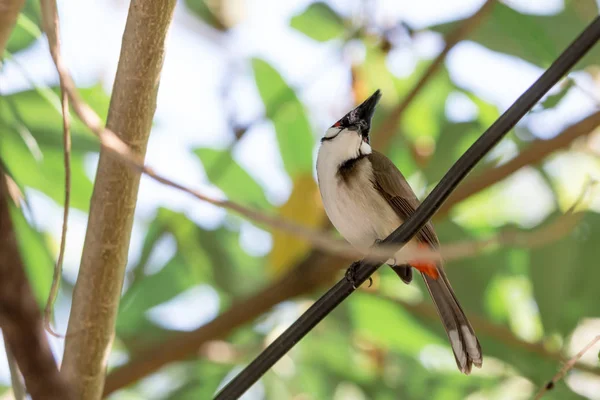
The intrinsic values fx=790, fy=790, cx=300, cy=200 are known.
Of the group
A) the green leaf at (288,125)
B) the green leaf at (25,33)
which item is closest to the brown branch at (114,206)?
the green leaf at (25,33)

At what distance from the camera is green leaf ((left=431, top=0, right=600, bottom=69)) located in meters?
2.96

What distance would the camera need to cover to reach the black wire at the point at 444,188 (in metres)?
1.07

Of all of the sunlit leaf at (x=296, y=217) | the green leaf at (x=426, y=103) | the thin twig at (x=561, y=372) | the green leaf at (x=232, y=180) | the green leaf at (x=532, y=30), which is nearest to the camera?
the thin twig at (x=561, y=372)

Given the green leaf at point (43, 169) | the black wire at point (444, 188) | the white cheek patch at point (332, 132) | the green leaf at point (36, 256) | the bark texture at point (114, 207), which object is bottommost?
the black wire at point (444, 188)

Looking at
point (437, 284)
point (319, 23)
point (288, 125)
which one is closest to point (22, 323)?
point (437, 284)

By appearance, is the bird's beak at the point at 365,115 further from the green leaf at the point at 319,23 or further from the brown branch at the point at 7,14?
the brown branch at the point at 7,14

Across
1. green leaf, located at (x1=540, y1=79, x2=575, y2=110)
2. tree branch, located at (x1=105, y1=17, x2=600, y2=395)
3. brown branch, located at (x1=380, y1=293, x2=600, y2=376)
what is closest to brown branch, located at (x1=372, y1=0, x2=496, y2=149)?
green leaf, located at (x1=540, y1=79, x2=575, y2=110)

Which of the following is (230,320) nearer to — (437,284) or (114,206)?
(437,284)

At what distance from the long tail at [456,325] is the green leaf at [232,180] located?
3.15ft

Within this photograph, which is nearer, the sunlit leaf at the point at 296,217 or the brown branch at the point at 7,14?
the brown branch at the point at 7,14

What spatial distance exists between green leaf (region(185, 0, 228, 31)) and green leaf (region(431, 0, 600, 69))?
1076 mm

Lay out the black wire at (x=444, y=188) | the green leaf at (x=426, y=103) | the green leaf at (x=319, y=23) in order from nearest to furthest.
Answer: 1. the black wire at (x=444, y=188)
2. the green leaf at (x=319, y=23)
3. the green leaf at (x=426, y=103)

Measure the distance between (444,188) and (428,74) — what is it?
72.8 inches

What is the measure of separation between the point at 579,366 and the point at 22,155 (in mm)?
2013
